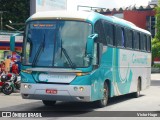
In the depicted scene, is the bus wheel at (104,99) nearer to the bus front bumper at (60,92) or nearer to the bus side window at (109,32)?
the bus side window at (109,32)

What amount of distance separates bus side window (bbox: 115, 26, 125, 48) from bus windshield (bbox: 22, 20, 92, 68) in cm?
333

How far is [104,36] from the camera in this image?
50.4 feet

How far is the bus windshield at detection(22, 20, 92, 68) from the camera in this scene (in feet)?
44.3

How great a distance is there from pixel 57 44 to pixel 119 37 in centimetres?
433

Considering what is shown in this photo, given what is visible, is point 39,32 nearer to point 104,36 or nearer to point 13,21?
point 104,36

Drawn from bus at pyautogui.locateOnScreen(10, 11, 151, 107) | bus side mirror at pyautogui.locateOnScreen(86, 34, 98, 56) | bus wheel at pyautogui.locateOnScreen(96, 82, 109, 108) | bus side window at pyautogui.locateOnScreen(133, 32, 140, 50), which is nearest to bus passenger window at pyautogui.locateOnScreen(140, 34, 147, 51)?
bus side window at pyautogui.locateOnScreen(133, 32, 140, 50)

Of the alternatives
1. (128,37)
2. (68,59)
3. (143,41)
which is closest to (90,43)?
(68,59)

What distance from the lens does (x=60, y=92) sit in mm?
13367

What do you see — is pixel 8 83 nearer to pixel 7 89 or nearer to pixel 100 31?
pixel 7 89

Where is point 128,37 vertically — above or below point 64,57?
above

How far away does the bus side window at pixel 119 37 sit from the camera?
17.1 meters

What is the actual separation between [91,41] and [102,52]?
5.89 feet

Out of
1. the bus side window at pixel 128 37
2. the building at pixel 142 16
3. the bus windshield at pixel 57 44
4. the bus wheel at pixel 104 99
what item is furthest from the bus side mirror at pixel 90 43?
the building at pixel 142 16

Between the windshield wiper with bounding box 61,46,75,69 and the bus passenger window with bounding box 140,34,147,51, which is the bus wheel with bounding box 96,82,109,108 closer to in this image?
the windshield wiper with bounding box 61,46,75,69
